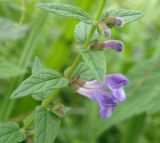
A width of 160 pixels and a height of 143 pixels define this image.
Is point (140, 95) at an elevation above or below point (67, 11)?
below

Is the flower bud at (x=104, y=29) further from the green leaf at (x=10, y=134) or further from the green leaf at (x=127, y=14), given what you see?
the green leaf at (x=10, y=134)

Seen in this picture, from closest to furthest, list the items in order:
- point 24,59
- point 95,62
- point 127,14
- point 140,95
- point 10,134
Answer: point 95,62, point 127,14, point 10,134, point 24,59, point 140,95

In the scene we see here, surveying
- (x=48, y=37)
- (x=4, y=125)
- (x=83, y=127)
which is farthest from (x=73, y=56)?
(x=4, y=125)

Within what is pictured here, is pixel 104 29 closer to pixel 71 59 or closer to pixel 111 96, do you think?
pixel 111 96

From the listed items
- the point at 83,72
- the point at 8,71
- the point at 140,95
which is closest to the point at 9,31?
the point at 8,71

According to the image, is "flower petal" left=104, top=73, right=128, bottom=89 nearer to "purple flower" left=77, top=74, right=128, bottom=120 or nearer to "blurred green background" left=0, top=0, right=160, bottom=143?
"purple flower" left=77, top=74, right=128, bottom=120

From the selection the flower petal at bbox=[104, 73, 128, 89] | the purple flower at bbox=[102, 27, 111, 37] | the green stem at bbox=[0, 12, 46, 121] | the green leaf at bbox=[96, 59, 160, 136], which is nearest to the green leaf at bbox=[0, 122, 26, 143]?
the flower petal at bbox=[104, 73, 128, 89]
